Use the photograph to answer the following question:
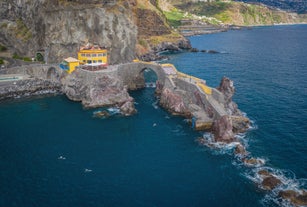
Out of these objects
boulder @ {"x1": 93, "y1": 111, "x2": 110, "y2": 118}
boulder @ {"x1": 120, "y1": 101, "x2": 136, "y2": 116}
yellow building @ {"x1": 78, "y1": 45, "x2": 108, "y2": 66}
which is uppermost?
yellow building @ {"x1": 78, "y1": 45, "x2": 108, "y2": 66}

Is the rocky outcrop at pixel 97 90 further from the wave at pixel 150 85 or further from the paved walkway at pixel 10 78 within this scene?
the paved walkway at pixel 10 78

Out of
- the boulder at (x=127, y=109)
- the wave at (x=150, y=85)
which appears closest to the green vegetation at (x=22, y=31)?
A: the wave at (x=150, y=85)

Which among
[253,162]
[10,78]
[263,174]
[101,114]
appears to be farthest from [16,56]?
[263,174]

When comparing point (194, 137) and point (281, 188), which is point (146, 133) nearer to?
point (194, 137)

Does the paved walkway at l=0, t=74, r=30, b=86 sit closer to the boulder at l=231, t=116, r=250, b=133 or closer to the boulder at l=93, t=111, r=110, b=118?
the boulder at l=93, t=111, r=110, b=118

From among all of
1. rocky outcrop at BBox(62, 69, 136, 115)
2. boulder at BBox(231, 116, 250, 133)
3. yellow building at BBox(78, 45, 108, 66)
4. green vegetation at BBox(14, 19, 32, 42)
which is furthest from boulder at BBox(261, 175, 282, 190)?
green vegetation at BBox(14, 19, 32, 42)

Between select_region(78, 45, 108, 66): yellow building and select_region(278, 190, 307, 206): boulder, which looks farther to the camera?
select_region(78, 45, 108, 66): yellow building

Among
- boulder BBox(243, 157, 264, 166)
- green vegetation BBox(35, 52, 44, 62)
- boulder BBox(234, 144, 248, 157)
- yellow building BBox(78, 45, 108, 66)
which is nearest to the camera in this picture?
boulder BBox(243, 157, 264, 166)
